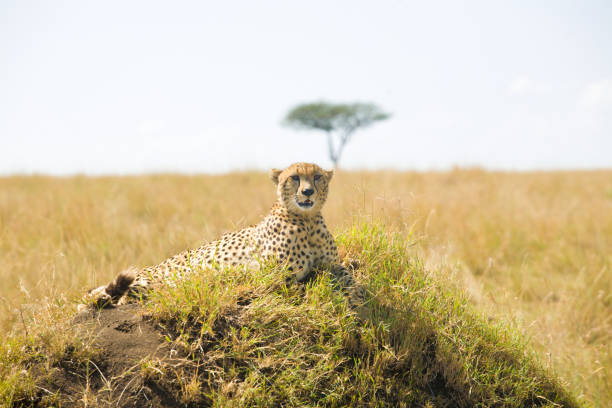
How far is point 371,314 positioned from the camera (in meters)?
3.15

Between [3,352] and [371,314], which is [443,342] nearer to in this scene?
[371,314]

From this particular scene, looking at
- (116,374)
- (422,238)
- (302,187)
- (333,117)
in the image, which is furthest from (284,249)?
(333,117)

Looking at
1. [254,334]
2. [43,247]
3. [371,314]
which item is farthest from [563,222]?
[43,247]

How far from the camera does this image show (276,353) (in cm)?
277

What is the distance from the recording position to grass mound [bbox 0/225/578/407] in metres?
2.58

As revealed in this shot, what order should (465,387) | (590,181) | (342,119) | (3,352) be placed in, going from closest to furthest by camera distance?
1. (3,352)
2. (465,387)
3. (590,181)
4. (342,119)

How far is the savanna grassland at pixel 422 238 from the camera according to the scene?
4.10 m

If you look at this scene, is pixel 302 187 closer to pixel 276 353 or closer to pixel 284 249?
pixel 284 249

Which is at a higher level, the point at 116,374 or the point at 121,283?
the point at 121,283

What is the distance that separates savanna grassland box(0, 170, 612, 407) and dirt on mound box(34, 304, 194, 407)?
1.43 ft

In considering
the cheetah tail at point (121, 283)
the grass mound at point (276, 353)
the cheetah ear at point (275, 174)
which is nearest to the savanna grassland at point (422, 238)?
the grass mound at point (276, 353)

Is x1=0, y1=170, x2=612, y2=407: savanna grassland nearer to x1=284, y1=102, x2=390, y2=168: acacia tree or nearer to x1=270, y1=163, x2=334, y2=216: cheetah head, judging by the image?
x1=270, y1=163, x2=334, y2=216: cheetah head

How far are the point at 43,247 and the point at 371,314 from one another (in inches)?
166

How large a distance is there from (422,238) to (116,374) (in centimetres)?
257
